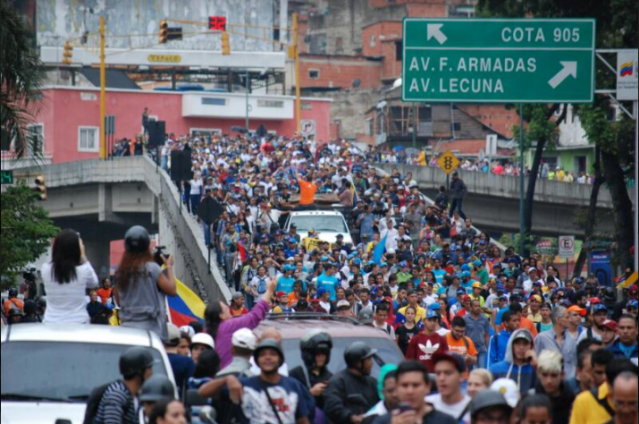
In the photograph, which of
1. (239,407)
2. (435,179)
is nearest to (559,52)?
(239,407)

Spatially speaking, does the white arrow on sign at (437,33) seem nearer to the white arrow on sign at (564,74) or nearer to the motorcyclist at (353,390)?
the white arrow on sign at (564,74)

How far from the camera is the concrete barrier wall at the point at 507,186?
192ft

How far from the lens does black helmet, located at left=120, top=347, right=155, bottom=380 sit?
10562 millimetres

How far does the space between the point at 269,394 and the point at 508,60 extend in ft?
53.2

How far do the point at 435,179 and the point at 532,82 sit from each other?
3701 centimetres

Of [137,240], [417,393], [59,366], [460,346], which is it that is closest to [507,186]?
[460,346]

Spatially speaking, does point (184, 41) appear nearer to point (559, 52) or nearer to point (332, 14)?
point (332, 14)

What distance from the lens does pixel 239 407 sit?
10.8 meters

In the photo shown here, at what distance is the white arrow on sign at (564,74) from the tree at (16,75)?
8.50 meters

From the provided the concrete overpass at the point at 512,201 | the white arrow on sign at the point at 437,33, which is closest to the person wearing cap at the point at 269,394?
the white arrow on sign at the point at 437,33

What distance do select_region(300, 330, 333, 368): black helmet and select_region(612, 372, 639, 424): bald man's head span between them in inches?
113

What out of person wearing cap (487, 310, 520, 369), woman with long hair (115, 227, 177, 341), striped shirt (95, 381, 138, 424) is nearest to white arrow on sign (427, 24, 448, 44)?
person wearing cap (487, 310, 520, 369)

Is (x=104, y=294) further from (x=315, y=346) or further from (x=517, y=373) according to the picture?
(x=315, y=346)

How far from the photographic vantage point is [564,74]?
86.1 ft
